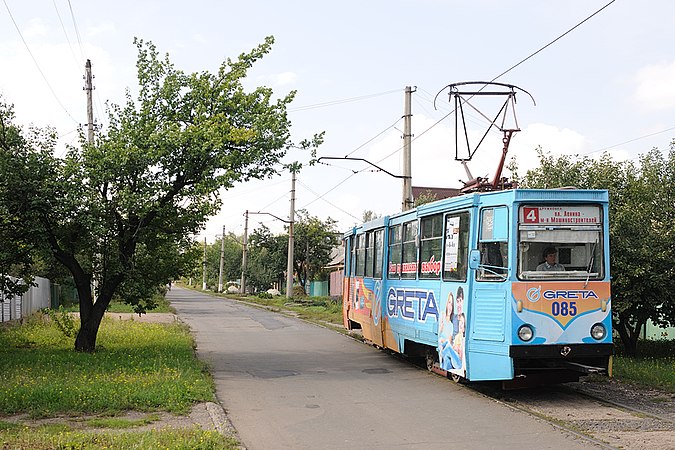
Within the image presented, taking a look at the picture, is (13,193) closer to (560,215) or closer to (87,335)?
(87,335)

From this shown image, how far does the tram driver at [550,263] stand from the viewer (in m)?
11.7

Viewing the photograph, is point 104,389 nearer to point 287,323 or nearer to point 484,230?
point 484,230

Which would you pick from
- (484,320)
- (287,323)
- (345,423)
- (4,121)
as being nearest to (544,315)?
(484,320)

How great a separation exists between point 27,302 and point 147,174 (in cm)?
1481

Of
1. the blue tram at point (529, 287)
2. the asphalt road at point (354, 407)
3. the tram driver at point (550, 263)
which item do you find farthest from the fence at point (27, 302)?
the tram driver at point (550, 263)

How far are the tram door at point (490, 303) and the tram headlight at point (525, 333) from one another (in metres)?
0.23

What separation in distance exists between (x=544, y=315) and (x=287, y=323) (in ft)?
70.2

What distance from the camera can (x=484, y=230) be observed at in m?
12.3

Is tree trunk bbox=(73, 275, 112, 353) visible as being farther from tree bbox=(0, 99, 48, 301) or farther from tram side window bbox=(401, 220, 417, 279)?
tram side window bbox=(401, 220, 417, 279)

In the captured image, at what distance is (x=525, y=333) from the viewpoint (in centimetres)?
1148

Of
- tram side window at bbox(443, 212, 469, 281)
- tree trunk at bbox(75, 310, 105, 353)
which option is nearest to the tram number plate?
tram side window at bbox(443, 212, 469, 281)

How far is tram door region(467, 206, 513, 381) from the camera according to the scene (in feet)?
38.3

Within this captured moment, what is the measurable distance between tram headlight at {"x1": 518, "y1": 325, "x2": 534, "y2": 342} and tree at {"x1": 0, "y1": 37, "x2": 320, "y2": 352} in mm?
7159

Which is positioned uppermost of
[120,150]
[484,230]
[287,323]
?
[120,150]
